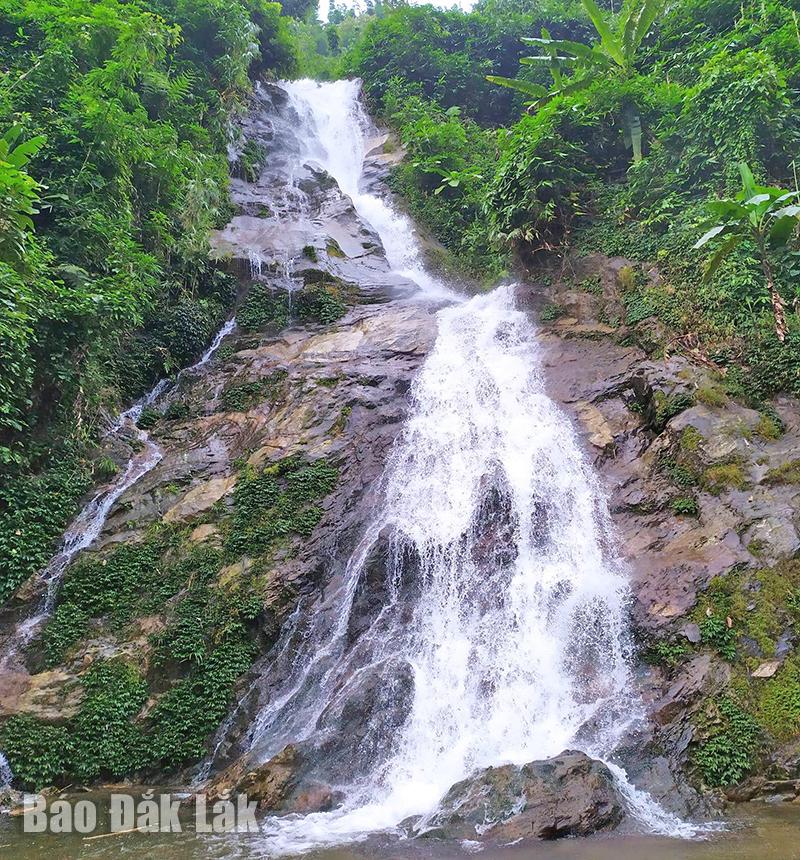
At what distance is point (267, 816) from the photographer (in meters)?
6.39

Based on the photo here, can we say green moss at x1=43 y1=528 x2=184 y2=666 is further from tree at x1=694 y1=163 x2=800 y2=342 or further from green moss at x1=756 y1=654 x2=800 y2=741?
tree at x1=694 y1=163 x2=800 y2=342

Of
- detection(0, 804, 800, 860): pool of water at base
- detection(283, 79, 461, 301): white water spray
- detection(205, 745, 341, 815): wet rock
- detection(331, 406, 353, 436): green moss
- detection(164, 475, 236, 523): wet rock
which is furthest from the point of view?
detection(283, 79, 461, 301): white water spray

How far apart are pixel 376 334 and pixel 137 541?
675cm

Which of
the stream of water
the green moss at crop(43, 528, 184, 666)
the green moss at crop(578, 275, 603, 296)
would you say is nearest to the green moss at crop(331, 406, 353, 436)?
the stream of water

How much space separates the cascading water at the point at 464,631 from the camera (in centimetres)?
679

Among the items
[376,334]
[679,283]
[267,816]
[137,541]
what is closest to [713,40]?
[679,283]

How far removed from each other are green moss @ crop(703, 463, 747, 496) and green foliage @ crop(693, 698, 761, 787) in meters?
3.00

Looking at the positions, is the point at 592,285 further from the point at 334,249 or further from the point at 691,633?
the point at 691,633

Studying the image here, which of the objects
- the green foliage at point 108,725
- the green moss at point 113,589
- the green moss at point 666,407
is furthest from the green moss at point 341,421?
the green moss at point 666,407

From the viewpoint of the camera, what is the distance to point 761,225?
410 inches

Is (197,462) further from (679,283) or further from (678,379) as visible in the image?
(679,283)

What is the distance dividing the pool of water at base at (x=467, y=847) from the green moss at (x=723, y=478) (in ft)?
13.1

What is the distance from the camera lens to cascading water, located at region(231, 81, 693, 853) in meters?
6.79

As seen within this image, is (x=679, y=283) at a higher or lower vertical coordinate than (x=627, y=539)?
higher
